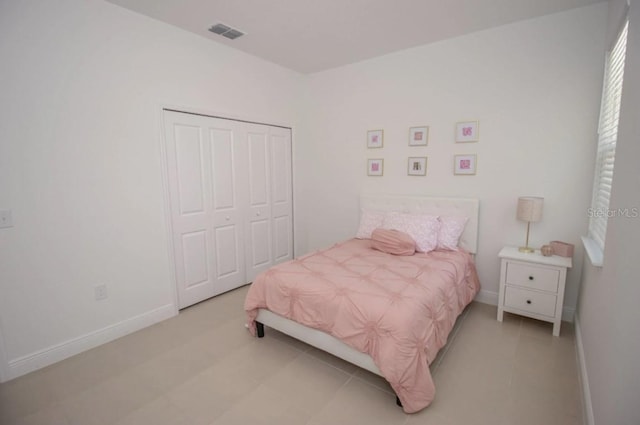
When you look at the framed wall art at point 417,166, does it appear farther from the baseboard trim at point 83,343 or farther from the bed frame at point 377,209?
the baseboard trim at point 83,343

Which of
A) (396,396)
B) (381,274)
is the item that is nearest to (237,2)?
(381,274)

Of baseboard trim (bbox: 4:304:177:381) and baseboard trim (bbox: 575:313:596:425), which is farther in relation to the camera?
baseboard trim (bbox: 4:304:177:381)

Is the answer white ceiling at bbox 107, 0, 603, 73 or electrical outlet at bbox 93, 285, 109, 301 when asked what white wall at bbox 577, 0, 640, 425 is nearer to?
white ceiling at bbox 107, 0, 603, 73

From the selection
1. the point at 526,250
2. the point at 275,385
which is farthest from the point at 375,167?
the point at 275,385

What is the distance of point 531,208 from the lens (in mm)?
2572

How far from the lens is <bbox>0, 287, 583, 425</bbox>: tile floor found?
1.72 metres

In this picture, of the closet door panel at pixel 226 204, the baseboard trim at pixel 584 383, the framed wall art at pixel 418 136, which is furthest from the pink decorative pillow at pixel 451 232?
the closet door panel at pixel 226 204

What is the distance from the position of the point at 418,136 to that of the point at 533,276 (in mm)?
1769

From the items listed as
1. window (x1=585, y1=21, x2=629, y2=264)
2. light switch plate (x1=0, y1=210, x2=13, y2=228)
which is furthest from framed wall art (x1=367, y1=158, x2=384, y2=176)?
light switch plate (x1=0, y1=210, x2=13, y2=228)

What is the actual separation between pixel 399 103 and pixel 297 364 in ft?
9.51

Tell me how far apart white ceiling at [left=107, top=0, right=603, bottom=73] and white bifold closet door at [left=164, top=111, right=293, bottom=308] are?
2.77 feet

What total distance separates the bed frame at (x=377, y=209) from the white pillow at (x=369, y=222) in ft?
0.51

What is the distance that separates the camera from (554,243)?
265 cm

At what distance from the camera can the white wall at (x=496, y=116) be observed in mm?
2535
